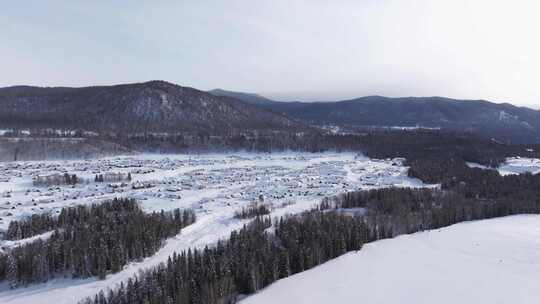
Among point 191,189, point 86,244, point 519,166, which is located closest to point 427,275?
point 86,244

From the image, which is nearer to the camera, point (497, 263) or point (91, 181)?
point (497, 263)

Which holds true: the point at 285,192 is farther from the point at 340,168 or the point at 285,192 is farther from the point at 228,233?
the point at 340,168

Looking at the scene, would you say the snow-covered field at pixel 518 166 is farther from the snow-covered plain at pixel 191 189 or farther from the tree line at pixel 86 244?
the tree line at pixel 86 244

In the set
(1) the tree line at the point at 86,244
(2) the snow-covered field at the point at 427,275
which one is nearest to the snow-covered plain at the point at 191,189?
(1) the tree line at the point at 86,244

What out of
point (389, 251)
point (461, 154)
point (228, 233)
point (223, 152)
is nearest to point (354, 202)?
point (228, 233)

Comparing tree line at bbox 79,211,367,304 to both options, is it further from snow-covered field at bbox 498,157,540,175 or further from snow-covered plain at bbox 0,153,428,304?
snow-covered field at bbox 498,157,540,175

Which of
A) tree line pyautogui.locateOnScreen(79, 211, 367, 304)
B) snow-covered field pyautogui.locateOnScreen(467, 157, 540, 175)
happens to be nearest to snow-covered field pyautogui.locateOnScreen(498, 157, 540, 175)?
snow-covered field pyautogui.locateOnScreen(467, 157, 540, 175)
